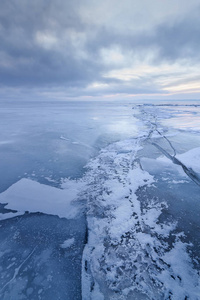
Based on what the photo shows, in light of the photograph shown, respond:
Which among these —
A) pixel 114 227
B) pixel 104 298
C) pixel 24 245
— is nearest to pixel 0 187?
pixel 24 245

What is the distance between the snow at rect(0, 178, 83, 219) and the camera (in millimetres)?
3193

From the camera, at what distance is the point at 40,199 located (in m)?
3.52

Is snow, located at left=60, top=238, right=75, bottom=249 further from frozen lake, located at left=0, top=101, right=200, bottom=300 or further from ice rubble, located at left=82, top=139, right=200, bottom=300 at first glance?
ice rubble, located at left=82, top=139, right=200, bottom=300

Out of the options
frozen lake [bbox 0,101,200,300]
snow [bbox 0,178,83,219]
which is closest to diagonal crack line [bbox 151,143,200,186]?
frozen lake [bbox 0,101,200,300]

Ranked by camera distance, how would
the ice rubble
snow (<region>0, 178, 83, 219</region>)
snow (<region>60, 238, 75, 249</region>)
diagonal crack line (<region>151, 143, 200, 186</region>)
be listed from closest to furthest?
1. the ice rubble
2. snow (<region>60, 238, 75, 249</region>)
3. snow (<region>0, 178, 83, 219</region>)
4. diagonal crack line (<region>151, 143, 200, 186</region>)

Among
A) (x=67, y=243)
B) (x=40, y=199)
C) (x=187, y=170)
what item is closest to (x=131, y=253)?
(x=67, y=243)

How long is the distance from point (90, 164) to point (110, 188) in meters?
1.68

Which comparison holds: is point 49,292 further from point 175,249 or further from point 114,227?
point 175,249

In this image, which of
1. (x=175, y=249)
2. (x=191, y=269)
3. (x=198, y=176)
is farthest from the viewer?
(x=198, y=176)

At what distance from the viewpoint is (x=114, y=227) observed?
9.06 ft

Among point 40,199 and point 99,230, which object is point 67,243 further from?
point 40,199

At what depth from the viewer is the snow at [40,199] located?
10.5 ft

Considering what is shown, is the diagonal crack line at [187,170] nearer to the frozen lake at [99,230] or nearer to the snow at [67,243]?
the frozen lake at [99,230]

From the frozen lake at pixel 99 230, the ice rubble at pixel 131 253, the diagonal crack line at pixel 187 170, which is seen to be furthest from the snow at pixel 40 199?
the diagonal crack line at pixel 187 170
